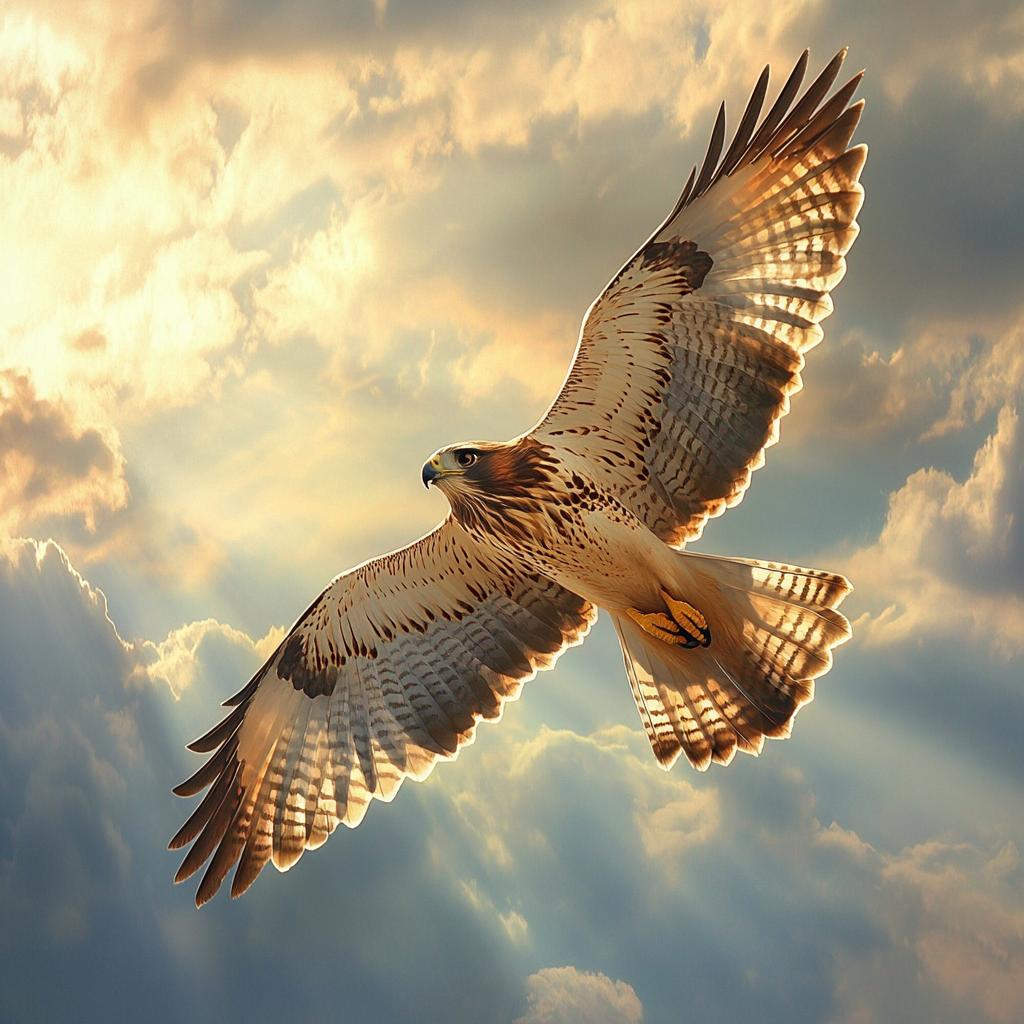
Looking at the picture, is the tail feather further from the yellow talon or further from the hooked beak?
the hooked beak

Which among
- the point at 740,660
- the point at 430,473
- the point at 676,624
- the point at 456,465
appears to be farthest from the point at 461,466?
the point at 740,660

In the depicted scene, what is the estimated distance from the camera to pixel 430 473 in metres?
5.89

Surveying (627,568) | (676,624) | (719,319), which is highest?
(719,319)

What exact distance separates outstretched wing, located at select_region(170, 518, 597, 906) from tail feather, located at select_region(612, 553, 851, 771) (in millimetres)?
851

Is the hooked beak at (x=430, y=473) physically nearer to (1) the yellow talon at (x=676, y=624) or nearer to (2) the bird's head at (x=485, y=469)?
(2) the bird's head at (x=485, y=469)

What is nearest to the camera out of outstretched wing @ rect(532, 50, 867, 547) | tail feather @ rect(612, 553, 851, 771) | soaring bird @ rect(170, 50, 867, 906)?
outstretched wing @ rect(532, 50, 867, 547)

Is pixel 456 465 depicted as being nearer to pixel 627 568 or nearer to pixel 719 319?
pixel 627 568

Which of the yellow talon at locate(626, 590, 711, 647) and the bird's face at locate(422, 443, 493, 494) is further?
the yellow talon at locate(626, 590, 711, 647)

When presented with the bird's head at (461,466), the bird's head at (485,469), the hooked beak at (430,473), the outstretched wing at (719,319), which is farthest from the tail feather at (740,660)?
the hooked beak at (430,473)

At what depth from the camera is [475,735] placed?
677 centimetres

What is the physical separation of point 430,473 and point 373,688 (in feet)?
6.60

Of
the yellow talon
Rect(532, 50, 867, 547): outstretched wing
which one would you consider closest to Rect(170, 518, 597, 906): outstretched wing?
the yellow talon

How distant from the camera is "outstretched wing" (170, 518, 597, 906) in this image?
21.6 feet

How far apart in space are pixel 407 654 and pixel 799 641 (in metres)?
2.91
